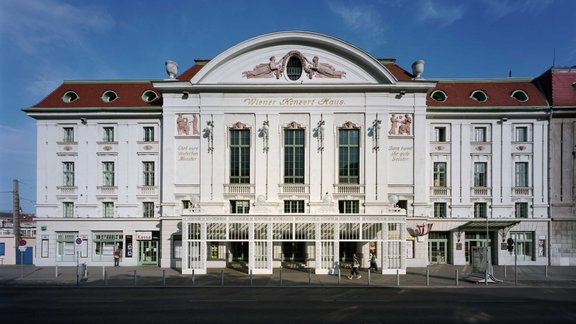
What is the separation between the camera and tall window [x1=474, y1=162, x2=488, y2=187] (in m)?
30.8

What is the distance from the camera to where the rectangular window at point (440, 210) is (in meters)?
30.6

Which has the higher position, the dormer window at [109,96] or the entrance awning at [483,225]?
the dormer window at [109,96]

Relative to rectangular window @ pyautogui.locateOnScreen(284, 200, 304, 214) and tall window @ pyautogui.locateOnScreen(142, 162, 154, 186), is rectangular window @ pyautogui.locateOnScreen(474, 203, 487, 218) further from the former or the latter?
tall window @ pyautogui.locateOnScreen(142, 162, 154, 186)

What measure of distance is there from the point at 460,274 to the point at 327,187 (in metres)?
11.6

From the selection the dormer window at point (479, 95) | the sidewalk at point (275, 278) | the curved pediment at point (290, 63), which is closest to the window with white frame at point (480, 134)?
the dormer window at point (479, 95)

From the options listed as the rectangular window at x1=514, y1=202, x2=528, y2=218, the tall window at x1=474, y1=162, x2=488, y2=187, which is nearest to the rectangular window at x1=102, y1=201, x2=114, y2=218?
the tall window at x1=474, y1=162, x2=488, y2=187

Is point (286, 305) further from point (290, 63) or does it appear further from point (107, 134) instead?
point (107, 134)

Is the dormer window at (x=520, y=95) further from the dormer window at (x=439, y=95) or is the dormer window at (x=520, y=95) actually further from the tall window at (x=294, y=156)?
the tall window at (x=294, y=156)

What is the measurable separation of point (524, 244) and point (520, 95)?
13295 mm

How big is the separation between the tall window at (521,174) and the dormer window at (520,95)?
587 cm

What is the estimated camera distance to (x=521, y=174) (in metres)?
30.8

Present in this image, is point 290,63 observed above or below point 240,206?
above

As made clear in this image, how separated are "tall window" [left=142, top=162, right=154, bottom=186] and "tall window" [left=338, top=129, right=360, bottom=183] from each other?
1633cm

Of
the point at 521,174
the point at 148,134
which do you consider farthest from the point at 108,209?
the point at 521,174
